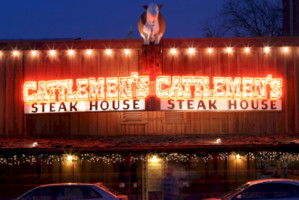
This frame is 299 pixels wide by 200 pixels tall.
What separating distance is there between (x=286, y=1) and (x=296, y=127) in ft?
63.7

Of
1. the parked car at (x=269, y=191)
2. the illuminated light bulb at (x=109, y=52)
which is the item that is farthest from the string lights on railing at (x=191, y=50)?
the parked car at (x=269, y=191)

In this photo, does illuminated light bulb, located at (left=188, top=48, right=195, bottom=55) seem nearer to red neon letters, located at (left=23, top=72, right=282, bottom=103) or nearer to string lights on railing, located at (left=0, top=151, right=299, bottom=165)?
red neon letters, located at (left=23, top=72, right=282, bottom=103)

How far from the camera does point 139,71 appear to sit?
1816 cm

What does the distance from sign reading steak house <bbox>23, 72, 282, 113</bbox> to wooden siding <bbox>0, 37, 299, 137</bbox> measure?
66 centimetres

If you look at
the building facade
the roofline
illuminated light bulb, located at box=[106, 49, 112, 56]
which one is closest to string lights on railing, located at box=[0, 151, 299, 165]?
the building facade

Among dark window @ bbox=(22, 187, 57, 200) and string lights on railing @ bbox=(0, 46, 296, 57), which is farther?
string lights on railing @ bbox=(0, 46, 296, 57)

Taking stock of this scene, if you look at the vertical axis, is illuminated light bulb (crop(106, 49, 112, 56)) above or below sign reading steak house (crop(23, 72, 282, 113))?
above

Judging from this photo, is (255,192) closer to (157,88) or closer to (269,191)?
(269,191)

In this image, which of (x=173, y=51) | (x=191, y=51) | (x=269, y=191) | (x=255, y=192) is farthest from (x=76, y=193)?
(x=191, y=51)

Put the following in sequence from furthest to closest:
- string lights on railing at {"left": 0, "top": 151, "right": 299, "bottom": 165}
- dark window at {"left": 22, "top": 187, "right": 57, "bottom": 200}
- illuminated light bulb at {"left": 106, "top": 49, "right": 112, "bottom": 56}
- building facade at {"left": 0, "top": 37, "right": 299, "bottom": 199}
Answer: illuminated light bulb at {"left": 106, "top": 49, "right": 112, "bottom": 56} < building facade at {"left": 0, "top": 37, "right": 299, "bottom": 199} < string lights on railing at {"left": 0, "top": 151, "right": 299, "bottom": 165} < dark window at {"left": 22, "top": 187, "right": 57, "bottom": 200}

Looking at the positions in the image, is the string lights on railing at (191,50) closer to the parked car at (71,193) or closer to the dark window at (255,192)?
the dark window at (255,192)

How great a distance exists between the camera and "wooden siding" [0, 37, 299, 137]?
59.9 ft

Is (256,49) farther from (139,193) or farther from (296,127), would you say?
(139,193)

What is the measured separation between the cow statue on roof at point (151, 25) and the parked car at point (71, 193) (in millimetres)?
6879
